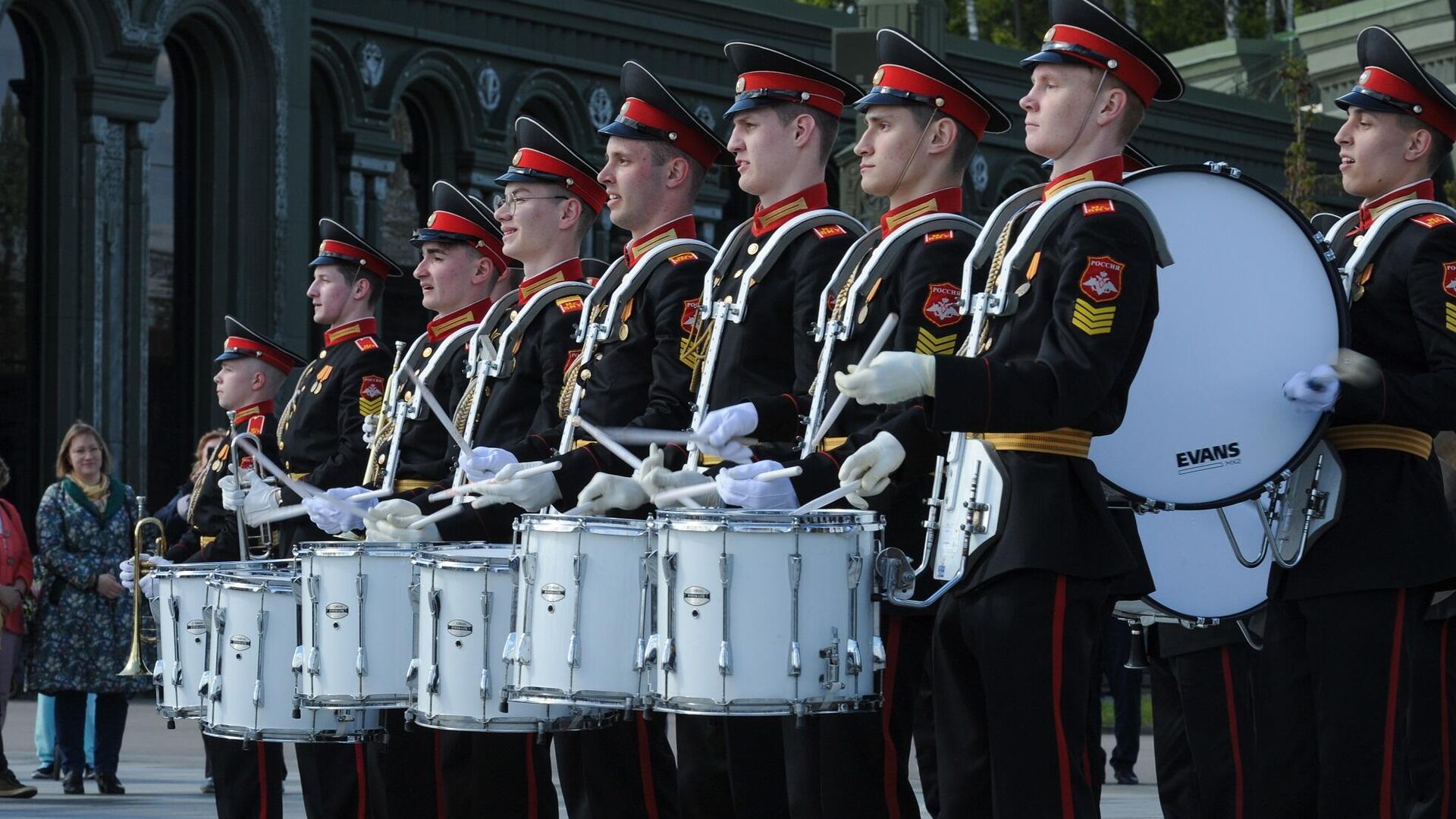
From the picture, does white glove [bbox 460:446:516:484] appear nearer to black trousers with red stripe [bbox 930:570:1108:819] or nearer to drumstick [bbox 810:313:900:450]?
drumstick [bbox 810:313:900:450]

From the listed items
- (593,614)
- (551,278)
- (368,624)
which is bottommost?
(368,624)

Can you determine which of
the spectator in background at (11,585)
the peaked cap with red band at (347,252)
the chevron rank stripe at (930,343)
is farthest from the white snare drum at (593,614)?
the spectator in background at (11,585)

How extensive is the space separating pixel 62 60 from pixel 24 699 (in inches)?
173

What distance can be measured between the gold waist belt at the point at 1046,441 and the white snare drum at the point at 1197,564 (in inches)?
49.2

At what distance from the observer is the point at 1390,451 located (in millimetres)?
6113

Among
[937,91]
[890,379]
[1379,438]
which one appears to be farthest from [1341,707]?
[937,91]

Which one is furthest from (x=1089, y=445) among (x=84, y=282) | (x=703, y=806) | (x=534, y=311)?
(x=84, y=282)

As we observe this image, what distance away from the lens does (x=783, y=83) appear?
21.8ft

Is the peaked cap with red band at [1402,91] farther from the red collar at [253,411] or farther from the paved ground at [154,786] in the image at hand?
the red collar at [253,411]

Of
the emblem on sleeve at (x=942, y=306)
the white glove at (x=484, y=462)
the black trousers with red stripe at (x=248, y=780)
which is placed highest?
the emblem on sleeve at (x=942, y=306)

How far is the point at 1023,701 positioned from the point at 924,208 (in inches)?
56.6

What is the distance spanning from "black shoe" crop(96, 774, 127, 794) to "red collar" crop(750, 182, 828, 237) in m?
6.35

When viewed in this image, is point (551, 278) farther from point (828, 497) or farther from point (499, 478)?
point (828, 497)

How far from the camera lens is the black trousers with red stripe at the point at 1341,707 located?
5.95 m
